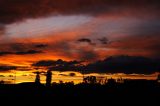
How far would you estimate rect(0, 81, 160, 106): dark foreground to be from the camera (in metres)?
56.6

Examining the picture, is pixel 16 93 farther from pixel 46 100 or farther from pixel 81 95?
pixel 81 95

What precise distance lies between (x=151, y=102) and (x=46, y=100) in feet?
56.8

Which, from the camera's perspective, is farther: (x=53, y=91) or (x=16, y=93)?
(x=53, y=91)

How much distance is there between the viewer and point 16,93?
58344 millimetres

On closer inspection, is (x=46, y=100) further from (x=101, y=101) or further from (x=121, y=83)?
(x=121, y=83)

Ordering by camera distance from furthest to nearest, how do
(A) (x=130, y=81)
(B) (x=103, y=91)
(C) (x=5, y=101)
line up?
(A) (x=130, y=81) → (B) (x=103, y=91) → (C) (x=5, y=101)

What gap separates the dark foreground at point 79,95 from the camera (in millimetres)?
56562

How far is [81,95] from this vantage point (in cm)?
6056

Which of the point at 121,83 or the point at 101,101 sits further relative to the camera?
the point at 121,83

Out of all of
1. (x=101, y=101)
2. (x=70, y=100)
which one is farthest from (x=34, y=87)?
(x=101, y=101)

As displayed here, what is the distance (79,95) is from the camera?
6041 cm

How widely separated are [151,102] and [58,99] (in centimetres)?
1541

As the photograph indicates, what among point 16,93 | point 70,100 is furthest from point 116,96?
point 16,93

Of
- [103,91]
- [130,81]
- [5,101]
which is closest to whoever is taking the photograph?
[5,101]
